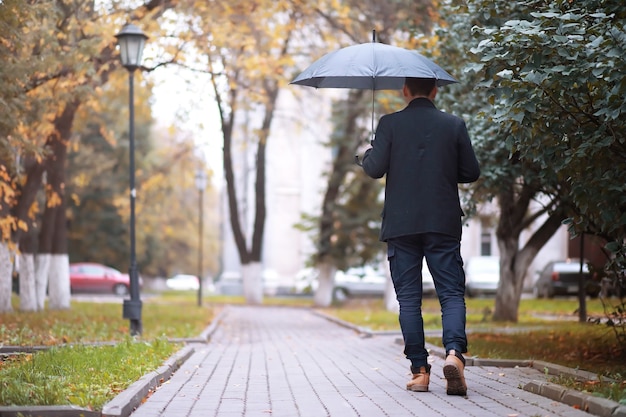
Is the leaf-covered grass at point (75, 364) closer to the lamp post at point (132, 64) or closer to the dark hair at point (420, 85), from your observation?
the lamp post at point (132, 64)

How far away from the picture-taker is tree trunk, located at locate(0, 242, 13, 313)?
1942 cm

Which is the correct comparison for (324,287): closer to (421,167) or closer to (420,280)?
(420,280)

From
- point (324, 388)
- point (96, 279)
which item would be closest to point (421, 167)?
point (324, 388)

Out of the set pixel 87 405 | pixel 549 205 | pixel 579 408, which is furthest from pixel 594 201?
pixel 549 205

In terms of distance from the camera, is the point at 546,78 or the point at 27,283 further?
the point at 27,283

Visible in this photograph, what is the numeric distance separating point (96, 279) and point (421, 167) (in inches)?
1534

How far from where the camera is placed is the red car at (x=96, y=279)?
4450 centimetres

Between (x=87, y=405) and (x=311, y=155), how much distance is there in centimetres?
4171

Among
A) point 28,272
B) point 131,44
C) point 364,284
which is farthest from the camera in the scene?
point 364,284

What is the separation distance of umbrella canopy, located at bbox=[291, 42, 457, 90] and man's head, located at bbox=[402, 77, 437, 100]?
0.35 ft

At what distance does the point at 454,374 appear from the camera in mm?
7020

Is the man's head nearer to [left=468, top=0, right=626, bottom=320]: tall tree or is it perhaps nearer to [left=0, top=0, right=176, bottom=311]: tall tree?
[left=468, top=0, right=626, bottom=320]: tall tree

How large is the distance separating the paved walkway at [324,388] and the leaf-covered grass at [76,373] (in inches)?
12.4

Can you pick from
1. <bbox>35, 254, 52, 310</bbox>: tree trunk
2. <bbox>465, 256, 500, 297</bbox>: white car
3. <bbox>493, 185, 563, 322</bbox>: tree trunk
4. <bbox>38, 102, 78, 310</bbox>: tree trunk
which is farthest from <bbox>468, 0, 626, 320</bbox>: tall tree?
<bbox>465, 256, 500, 297</bbox>: white car
